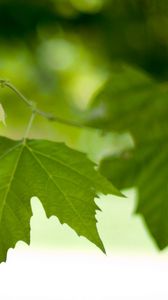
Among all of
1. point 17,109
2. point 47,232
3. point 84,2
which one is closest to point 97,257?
point 47,232

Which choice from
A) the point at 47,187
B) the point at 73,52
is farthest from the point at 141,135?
the point at 73,52

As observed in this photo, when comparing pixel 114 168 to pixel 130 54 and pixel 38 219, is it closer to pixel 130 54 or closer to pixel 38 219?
pixel 130 54

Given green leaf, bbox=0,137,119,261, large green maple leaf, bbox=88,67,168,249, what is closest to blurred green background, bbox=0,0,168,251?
large green maple leaf, bbox=88,67,168,249

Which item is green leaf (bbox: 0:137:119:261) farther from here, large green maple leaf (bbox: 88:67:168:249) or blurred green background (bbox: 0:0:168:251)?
blurred green background (bbox: 0:0:168:251)

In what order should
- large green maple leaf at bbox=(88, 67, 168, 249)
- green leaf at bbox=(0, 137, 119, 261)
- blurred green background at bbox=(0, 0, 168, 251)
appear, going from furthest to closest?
blurred green background at bbox=(0, 0, 168, 251) < large green maple leaf at bbox=(88, 67, 168, 249) < green leaf at bbox=(0, 137, 119, 261)

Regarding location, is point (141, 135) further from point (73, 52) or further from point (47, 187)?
point (73, 52)

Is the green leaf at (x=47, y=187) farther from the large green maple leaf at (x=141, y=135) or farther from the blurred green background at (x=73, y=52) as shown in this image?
the blurred green background at (x=73, y=52)
